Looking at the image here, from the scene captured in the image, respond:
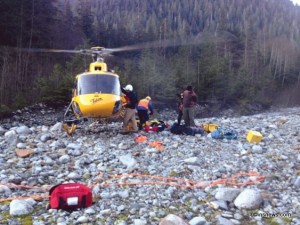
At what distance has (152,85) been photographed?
40719 millimetres

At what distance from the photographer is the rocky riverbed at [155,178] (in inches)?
227

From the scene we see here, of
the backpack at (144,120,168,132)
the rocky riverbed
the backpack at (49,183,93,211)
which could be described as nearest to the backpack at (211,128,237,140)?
the rocky riverbed

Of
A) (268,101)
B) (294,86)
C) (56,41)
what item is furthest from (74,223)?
(294,86)

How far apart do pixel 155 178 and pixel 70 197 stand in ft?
7.27

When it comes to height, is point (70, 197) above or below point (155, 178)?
above

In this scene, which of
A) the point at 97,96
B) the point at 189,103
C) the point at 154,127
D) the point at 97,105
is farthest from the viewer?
the point at 189,103

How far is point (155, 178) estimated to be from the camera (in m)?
7.51

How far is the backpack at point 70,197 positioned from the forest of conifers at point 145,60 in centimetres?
943

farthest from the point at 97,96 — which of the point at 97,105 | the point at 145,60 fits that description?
the point at 145,60

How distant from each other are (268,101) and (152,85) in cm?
2348

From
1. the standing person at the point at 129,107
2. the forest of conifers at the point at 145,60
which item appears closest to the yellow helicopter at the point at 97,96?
the standing person at the point at 129,107

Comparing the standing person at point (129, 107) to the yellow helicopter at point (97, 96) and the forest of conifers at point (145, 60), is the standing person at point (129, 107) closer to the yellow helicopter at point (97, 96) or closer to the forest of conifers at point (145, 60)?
the yellow helicopter at point (97, 96)

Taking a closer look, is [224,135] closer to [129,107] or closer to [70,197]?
[129,107]

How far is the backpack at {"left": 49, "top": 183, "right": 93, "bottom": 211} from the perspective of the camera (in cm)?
584
